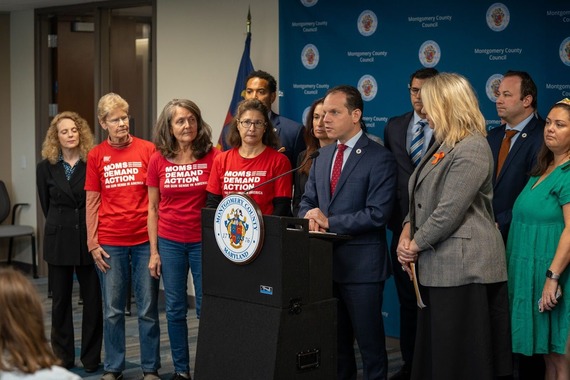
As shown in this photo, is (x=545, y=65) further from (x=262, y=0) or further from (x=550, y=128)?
(x=262, y=0)

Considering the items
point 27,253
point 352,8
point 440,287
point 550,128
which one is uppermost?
point 352,8

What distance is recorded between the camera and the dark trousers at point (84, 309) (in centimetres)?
542

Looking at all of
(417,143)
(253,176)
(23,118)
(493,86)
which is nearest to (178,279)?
(253,176)

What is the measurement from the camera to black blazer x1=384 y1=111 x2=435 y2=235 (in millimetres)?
4961

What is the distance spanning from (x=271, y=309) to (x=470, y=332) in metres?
0.85

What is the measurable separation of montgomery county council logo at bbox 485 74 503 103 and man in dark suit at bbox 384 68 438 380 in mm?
554

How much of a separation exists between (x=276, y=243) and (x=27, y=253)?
5.94 m

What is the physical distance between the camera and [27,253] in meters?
9.15

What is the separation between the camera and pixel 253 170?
472cm

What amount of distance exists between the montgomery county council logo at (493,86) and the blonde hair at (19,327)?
146 inches

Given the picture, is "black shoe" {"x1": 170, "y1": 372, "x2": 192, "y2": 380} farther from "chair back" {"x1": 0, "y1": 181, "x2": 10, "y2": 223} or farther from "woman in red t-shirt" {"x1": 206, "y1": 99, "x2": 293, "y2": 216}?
"chair back" {"x1": 0, "y1": 181, "x2": 10, "y2": 223}

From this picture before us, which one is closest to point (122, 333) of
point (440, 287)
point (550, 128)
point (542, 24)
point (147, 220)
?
point (147, 220)

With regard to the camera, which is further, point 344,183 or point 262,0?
point 262,0

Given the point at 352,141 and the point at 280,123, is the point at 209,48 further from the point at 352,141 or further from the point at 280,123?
the point at 352,141
